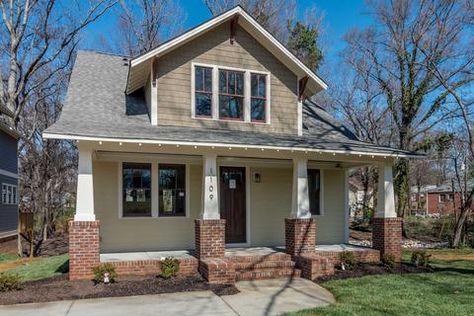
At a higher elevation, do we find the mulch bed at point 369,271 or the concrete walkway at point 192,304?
the concrete walkway at point 192,304

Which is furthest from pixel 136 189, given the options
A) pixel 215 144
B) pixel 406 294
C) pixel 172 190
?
pixel 406 294

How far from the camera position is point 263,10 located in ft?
80.0

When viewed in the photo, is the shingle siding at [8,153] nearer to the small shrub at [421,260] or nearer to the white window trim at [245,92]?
the white window trim at [245,92]

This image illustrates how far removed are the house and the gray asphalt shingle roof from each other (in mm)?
45

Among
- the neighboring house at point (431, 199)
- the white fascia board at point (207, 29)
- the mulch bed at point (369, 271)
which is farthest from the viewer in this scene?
the neighboring house at point (431, 199)

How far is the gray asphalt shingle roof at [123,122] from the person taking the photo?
28.5 feet

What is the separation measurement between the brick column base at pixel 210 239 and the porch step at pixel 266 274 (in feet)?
2.01

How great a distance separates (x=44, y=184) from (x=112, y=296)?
15.5 meters

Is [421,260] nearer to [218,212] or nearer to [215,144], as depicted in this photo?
[218,212]

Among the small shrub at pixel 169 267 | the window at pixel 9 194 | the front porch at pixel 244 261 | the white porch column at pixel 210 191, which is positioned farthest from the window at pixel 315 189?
the window at pixel 9 194

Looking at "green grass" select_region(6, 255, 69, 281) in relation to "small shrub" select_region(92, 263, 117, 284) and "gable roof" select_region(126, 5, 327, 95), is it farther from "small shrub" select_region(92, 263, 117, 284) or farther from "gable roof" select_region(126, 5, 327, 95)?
"gable roof" select_region(126, 5, 327, 95)

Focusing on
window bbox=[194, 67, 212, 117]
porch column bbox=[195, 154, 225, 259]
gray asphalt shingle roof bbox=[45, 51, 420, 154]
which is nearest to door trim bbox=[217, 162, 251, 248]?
gray asphalt shingle roof bbox=[45, 51, 420, 154]

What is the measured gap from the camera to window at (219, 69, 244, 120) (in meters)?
10.9

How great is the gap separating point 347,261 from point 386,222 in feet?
5.53
